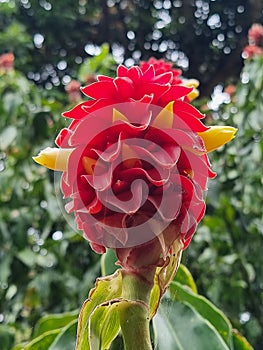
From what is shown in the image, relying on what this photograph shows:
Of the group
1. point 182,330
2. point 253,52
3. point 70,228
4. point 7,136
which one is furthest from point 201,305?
point 253,52

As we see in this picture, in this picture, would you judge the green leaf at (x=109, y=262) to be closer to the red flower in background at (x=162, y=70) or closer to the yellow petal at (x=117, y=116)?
the red flower in background at (x=162, y=70)

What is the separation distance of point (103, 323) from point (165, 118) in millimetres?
175

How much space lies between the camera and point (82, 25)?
5.34 m

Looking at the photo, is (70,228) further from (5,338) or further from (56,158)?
(56,158)

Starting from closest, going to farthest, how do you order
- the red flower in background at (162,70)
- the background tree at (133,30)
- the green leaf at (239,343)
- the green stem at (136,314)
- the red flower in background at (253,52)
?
the green stem at (136,314) → the red flower in background at (162,70) → the green leaf at (239,343) → the red flower in background at (253,52) → the background tree at (133,30)

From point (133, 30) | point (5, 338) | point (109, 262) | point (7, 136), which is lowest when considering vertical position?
point (133, 30)

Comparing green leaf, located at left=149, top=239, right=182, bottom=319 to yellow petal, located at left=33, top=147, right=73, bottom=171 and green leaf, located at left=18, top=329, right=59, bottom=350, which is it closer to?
yellow petal, located at left=33, top=147, right=73, bottom=171

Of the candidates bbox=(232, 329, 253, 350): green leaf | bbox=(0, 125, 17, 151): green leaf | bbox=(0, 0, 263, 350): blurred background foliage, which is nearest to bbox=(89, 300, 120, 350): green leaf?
bbox=(232, 329, 253, 350): green leaf

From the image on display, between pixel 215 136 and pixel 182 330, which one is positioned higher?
pixel 215 136

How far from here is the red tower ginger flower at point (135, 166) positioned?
0.48 meters

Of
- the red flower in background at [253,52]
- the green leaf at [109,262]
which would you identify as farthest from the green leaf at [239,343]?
the red flower in background at [253,52]

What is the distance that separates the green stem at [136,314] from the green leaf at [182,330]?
25 cm

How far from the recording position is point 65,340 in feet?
2.67

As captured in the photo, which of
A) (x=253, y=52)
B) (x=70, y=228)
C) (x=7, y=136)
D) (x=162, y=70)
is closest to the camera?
(x=162, y=70)
